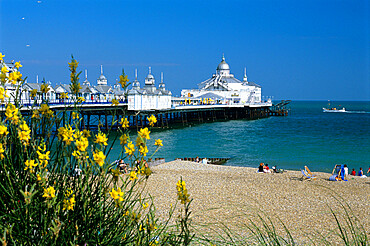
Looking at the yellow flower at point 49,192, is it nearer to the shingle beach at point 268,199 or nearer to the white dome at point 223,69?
the shingle beach at point 268,199

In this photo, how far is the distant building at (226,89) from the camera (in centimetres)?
7181

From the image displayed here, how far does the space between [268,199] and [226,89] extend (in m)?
65.7

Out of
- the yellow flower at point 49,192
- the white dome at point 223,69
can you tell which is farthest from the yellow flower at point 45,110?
the white dome at point 223,69

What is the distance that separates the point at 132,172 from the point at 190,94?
2914 inches

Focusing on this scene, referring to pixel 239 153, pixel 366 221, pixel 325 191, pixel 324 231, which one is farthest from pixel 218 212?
pixel 239 153

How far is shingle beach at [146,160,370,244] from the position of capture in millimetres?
→ 8812

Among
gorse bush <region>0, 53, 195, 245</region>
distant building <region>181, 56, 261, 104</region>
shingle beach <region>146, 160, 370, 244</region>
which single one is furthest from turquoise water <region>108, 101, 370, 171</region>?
distant building <region>181, 56, 261, 104</region>

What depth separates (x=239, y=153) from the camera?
1125 inches

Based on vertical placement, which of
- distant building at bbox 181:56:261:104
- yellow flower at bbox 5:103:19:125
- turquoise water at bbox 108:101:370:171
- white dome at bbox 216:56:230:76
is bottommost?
turquoise water at bbox 108:101:370:171

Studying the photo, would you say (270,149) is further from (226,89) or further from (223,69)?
(223,69)

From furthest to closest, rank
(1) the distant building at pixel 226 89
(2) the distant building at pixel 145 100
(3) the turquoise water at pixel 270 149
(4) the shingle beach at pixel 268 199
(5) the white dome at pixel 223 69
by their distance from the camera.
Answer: (5) the white dome at pixel 223 69 → (1) the distant building at pixel 226 89 → (2) the distant building at pixel 145 100 → (3) the turquoise water at pixel 270 149 → (4) the shingle beach at pixel 268 199

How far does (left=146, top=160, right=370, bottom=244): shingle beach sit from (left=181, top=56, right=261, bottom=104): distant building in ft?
172

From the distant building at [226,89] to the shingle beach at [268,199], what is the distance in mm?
52562

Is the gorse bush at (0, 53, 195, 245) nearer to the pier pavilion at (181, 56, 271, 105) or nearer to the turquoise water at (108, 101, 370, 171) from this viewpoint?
the turquoise water at (108, 101, 370, 171)
